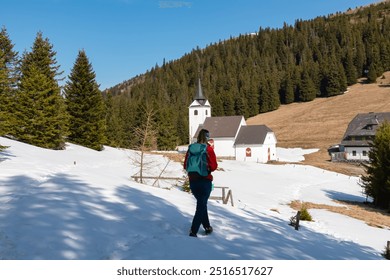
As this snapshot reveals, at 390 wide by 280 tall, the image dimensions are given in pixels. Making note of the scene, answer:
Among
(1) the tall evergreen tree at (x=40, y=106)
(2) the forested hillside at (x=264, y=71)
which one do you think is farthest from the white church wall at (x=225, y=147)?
(1) the tall evergreen tree at (x=40, y=106)

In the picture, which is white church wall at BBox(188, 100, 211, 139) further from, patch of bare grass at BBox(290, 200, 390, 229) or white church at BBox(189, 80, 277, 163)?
patch of bare grass at BBox(290, 200, 390, 229)

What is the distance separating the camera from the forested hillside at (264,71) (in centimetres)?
9841

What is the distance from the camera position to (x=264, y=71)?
144 metres

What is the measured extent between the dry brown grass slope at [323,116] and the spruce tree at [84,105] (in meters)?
41.1

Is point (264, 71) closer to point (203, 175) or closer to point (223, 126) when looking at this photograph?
point (223, 126)

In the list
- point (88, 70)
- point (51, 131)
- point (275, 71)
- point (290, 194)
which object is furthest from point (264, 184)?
point (275, 71)

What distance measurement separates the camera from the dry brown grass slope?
7762 centimetres

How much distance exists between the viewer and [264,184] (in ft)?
106

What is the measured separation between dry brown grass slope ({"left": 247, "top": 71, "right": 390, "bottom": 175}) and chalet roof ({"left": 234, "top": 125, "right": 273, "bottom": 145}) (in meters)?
10.8

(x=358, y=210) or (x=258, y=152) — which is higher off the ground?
(x=258, y=152)

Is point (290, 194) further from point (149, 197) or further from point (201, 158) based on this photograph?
point (201, 158)

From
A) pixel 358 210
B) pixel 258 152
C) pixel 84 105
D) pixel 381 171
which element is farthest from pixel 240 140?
→ pixel 358 210

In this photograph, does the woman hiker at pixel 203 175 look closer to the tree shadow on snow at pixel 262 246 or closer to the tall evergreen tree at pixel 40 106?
the tree shadow on snow at pixel 262 246

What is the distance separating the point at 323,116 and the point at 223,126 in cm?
4635
